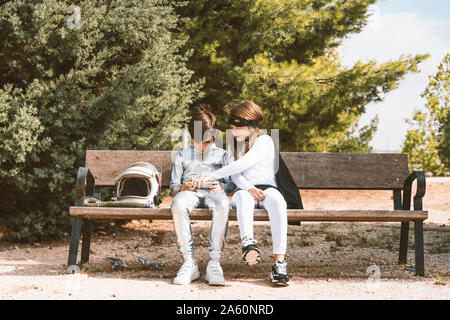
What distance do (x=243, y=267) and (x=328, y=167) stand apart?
1.23 m

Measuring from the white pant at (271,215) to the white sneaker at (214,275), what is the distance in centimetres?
31

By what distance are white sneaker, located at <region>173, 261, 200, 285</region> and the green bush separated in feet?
7.96

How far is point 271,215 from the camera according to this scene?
3801 millimetres

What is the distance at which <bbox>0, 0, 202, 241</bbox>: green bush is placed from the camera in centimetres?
547

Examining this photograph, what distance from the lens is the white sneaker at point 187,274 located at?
147 inches

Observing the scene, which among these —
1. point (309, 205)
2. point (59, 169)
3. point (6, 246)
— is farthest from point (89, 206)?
point (309, 205)

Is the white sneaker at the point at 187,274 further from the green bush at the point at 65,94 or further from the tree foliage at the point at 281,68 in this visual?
the tree foliage at the point at 281,68

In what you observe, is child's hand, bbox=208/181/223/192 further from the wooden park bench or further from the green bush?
the green bush

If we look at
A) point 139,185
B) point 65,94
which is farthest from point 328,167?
point 65,94

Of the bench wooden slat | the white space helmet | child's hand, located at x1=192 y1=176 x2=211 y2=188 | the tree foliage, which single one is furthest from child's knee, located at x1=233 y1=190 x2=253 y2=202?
the tree foliage

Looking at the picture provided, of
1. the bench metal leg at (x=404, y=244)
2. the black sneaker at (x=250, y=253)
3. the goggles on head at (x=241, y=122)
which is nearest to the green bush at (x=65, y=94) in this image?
the goggles on head at (x=241, y=122)

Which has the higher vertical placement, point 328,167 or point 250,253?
point 328,167

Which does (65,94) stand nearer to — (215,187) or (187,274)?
(215,187)

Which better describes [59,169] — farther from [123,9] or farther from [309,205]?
[309,205]
